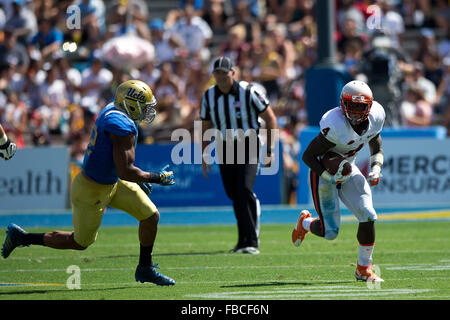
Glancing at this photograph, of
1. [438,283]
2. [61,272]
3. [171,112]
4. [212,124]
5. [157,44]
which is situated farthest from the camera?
[157,44]

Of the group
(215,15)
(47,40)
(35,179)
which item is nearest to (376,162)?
(35,179)

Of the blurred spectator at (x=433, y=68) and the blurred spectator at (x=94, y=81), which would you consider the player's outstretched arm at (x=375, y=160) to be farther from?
the blurred spectator at (x=94, y=81)

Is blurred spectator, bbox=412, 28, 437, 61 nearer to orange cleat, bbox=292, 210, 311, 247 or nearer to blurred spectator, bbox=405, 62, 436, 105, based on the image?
blurred spectator, bbox=405, 62, 436, 105

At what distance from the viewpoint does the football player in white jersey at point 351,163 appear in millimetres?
6836

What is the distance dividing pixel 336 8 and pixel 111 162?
11.2 metres

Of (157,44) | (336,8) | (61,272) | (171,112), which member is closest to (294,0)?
(336,8)

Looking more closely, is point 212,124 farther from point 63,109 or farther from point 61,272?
point 63,109

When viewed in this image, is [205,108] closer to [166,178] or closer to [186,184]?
[166,178]

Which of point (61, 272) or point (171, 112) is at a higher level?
point (171, 112)

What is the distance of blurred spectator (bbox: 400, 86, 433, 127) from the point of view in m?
14.8

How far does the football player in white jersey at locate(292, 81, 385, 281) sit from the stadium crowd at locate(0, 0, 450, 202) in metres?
6.38

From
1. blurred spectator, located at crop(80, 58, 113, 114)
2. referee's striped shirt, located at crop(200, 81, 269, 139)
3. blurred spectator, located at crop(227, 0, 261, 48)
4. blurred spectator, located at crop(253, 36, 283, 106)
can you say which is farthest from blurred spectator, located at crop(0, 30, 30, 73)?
referee's striped shirt, located at crop(200, 81, 269, 139)

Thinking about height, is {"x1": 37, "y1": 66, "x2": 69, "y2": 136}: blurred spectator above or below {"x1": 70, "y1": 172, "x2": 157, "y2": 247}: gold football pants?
above

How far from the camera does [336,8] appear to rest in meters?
17.2
